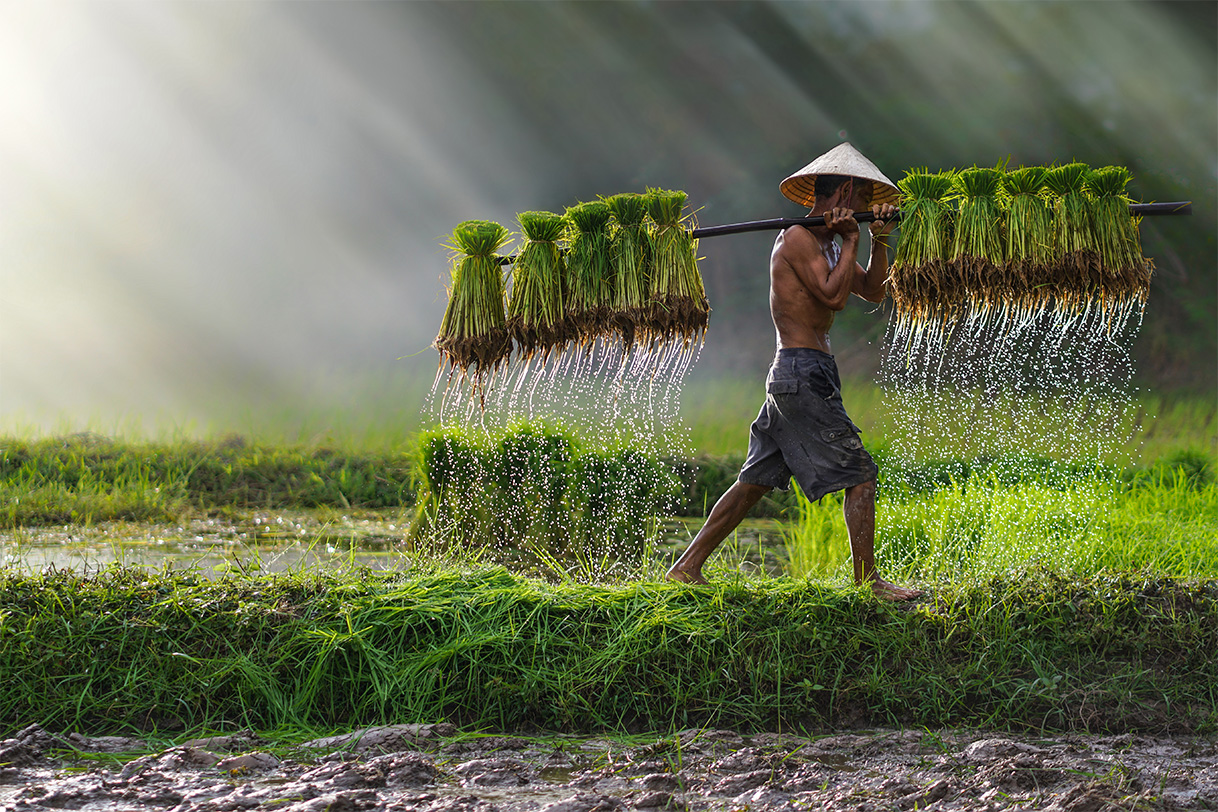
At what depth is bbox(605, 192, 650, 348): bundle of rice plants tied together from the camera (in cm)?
438

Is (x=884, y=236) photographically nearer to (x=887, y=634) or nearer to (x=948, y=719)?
(x=887, y=634)

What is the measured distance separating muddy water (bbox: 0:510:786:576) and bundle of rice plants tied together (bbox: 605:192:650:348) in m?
1.61

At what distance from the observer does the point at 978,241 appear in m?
4.18

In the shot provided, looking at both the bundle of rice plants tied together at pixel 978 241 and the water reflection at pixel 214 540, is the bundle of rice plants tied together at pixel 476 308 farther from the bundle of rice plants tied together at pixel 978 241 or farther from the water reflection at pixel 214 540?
the bundle of rice plants tied together at pixel 978 241

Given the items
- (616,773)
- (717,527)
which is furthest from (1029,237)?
(616,773)

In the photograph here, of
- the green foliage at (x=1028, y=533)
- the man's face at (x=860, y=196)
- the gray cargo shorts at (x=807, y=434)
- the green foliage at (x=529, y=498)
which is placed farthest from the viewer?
the green foliage at (x=529, y=498)

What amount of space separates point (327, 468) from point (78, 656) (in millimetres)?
6232

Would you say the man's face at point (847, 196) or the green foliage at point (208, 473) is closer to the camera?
the man's face at point (847, 196)

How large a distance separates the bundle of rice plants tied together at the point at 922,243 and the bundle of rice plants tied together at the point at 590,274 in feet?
4.27

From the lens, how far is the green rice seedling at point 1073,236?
13.6 ft

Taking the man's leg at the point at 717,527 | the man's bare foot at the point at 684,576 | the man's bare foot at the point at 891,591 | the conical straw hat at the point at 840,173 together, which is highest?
the conical straw hat at the point at 840,173

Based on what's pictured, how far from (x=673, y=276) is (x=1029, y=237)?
158 cm

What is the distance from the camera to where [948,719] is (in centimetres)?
340

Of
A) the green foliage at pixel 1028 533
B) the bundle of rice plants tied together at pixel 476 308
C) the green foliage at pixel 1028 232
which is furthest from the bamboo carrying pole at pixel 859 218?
the green foliage at pixel 1028 533
